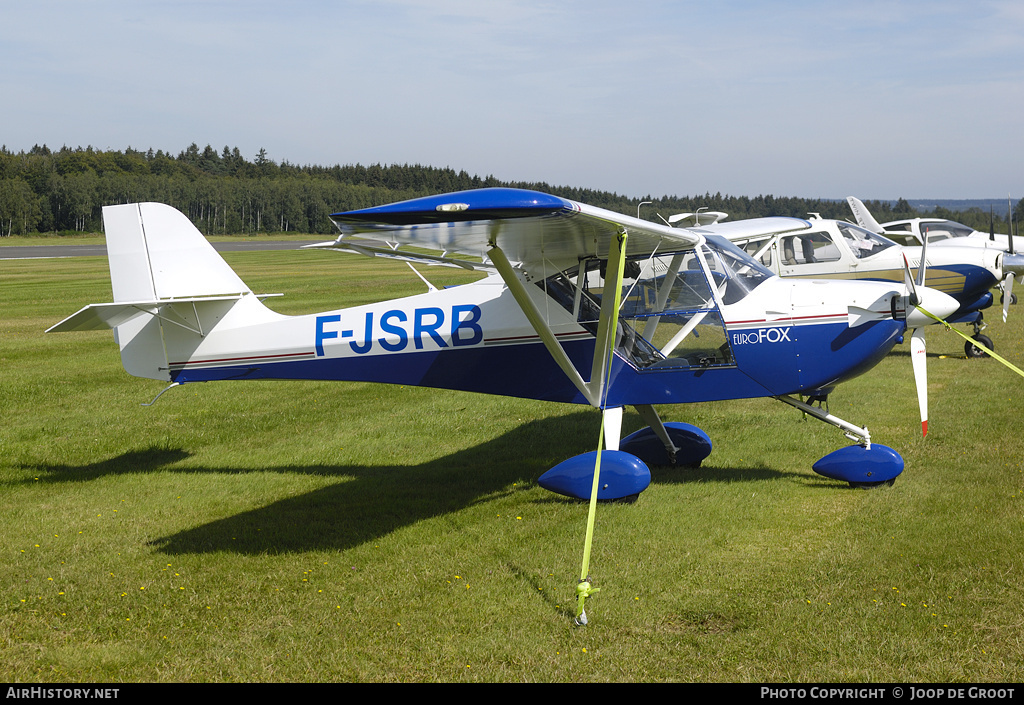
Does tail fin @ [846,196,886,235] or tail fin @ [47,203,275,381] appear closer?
tail fin @ [47,203,275,381]

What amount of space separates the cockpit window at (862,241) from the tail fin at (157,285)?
11.1 m

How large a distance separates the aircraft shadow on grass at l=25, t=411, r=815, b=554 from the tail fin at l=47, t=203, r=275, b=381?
1.50m

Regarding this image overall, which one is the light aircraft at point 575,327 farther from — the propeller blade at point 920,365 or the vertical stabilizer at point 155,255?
the propeller blade at point 920,365

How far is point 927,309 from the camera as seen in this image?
23.0 ft

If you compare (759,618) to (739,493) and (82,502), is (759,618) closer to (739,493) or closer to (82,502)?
(739,493)

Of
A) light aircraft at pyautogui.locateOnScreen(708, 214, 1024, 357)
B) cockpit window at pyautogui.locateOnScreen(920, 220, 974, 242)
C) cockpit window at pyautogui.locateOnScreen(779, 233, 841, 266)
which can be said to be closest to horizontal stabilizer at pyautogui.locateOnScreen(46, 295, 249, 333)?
light aircraft at pyautogui.locateOnScreen(708, 214, 1024, 357)

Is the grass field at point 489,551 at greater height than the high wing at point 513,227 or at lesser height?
lesser

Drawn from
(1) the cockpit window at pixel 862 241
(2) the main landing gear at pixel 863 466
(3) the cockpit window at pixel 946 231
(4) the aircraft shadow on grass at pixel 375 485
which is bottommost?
(4) the aircraft shadow on grass at pixel 375 485

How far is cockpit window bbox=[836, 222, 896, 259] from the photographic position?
48.0ft

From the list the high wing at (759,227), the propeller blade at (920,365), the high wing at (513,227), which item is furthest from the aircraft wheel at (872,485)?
the high wing at (759,227)

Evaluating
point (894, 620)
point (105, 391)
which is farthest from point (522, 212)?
point (105, 391)

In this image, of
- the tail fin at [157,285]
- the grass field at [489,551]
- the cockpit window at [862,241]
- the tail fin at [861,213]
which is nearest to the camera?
the grass field at [489,551]

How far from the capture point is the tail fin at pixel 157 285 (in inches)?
322

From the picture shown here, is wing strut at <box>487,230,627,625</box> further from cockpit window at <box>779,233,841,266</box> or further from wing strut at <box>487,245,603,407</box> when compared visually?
cockpit window at <box>779,233,841,266</box>
